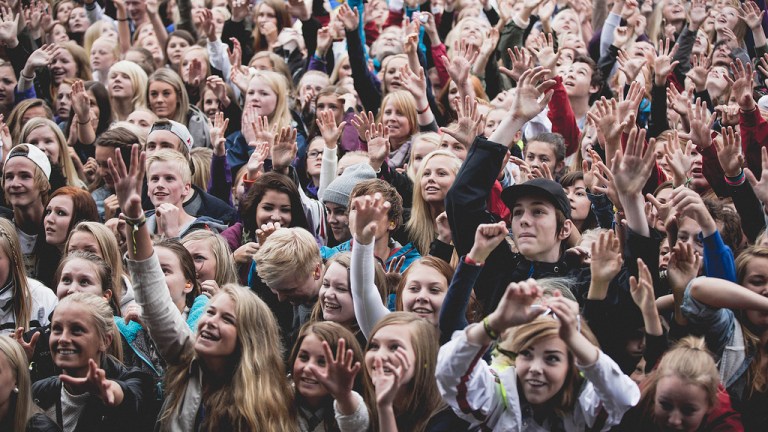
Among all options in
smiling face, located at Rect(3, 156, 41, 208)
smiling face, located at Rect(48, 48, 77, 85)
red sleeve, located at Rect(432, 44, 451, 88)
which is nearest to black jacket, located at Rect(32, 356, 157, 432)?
smiling face, located at Rect(3, 156, 41, 208)

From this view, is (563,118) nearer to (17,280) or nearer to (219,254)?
(219,254)

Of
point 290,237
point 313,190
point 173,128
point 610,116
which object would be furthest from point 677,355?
point 173,128

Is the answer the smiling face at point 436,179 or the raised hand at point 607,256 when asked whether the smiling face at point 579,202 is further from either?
the raised hand at point 607,256

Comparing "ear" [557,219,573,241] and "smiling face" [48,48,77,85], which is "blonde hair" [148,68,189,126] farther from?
"ear" [557,219,573,241]

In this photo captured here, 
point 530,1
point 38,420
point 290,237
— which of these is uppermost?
point 530,1

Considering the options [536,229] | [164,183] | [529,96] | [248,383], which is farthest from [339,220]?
[248,383]

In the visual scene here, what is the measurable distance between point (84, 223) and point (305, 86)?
3437mm

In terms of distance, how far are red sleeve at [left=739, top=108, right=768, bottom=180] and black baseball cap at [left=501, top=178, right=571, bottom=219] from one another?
1.95m

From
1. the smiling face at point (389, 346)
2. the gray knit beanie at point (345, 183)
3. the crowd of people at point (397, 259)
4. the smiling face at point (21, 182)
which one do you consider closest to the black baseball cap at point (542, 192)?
the crowd of people at point (397, 259)

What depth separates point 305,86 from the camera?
880 centimetres

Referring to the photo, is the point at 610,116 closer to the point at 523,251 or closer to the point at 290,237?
the point at 523,251

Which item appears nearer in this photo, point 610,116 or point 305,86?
point 610,116

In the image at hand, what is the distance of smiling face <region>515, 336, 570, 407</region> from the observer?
381 centimetres

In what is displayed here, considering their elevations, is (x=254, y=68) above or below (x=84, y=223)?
above
